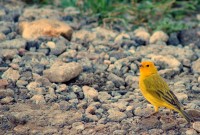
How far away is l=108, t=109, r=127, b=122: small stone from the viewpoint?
17.8 ft

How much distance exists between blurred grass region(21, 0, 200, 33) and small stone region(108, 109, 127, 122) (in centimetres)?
266

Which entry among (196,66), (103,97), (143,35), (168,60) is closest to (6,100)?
(103,97)

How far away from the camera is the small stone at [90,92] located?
19.3 feet

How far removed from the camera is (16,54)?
6.59m

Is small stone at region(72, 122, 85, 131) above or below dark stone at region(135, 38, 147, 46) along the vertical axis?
below

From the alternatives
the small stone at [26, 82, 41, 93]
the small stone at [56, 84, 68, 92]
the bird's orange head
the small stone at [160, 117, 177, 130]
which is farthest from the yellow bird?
the small stone at [26, 82, 41, 93]

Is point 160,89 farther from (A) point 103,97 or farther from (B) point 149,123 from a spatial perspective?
(A) point 103,97

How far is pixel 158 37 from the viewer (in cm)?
765

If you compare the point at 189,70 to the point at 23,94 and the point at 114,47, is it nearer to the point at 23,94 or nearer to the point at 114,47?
the point at 114,47

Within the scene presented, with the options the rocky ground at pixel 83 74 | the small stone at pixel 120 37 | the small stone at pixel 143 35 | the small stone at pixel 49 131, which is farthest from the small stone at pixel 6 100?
the small stone at pixel 143 35

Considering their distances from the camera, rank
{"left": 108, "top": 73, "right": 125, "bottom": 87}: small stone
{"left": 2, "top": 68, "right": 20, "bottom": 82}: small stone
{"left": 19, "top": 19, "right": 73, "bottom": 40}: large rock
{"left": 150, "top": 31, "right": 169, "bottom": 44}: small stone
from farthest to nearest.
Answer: {"left": 150, "top": 31, "right": 169, "bottom": 44}: small stone → {"left": 19, "top": 19, "right": 73, "bottom": 40}: large rock → {"left": 108, "top": 73, "right": 125, "bottom": 87}: small stone → {"left": 2, "top": 68, "right": 20, "bottom": 82}: small stone

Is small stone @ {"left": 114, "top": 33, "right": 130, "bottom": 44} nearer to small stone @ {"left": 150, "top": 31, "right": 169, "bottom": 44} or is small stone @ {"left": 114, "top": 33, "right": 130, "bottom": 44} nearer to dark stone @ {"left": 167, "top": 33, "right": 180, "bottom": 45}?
small stone @ {"left": 150, "top": 31, "right": 169, "bottom": 44}

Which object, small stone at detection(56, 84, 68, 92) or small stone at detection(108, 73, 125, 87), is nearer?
small stone at detection(56, 84, 68, 92)

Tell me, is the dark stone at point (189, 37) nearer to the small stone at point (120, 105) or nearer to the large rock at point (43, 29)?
the large rock at point (43, 29)
